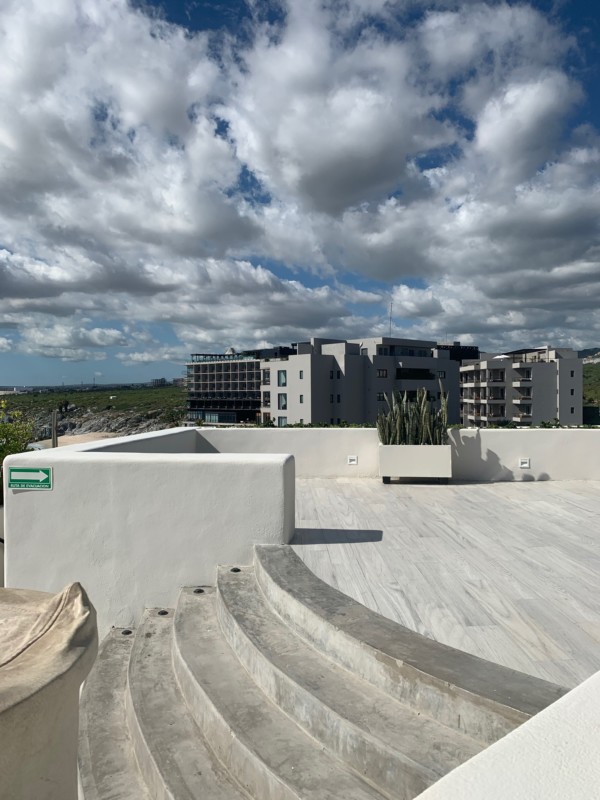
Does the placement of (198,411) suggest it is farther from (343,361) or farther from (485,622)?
(485,622)

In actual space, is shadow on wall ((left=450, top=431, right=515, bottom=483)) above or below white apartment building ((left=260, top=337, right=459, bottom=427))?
below

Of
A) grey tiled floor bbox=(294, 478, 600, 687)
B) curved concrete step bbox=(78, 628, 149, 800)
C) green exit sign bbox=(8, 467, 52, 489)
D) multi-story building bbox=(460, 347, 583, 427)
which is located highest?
multi-story building bbox=(460, 347, 583, 427)

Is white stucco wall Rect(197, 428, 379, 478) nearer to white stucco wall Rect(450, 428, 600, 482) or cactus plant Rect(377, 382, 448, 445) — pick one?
cactus plant Rect(377, 382, 448, 445)

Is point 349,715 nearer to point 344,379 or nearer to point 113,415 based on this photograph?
point 344,379

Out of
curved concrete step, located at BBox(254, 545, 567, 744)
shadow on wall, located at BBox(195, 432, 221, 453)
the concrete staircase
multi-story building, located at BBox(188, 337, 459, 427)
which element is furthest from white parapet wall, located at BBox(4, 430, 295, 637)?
multi-story building, located at BBox(188, 337, 459, 427)

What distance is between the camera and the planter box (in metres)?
6.54

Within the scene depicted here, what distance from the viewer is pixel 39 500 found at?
3893 mm

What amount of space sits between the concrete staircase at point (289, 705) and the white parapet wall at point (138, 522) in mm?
546

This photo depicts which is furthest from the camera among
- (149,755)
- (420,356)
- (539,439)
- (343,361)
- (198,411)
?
(198,411)

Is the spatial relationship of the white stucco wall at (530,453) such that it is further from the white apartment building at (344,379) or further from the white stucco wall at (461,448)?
the white apartment building at (344,379)

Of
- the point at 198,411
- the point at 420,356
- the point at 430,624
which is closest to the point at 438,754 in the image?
the point at 430,624

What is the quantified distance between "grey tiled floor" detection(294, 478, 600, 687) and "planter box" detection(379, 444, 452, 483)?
29 cm

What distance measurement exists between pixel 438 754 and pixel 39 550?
3.27 m

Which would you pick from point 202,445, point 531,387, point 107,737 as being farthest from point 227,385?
point 107,737
